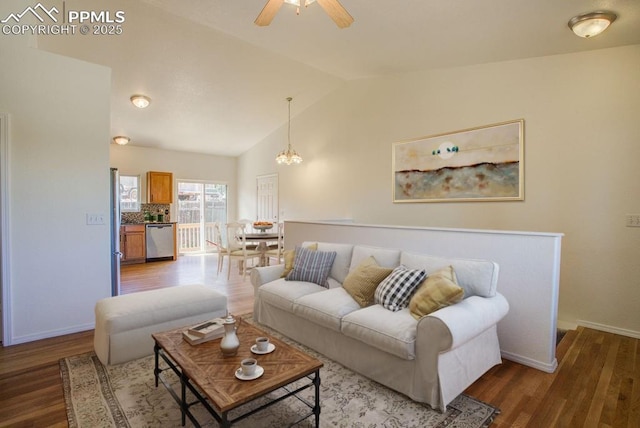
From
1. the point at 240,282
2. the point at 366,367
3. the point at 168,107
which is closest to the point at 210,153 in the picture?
the point at 168,107

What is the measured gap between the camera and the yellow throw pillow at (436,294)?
7.02ft

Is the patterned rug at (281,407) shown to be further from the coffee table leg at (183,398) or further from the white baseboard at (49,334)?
the white baseboard at (49,334)

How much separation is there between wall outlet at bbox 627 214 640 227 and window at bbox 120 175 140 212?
8303 millimetres

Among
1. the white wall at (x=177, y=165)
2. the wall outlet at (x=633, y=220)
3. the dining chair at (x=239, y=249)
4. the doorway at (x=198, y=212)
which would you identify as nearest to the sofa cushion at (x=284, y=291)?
the dining chair at (x=239, y=249)

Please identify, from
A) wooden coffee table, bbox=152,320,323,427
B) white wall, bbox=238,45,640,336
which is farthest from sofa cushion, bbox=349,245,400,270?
white wall, bbox=238,45,640,336

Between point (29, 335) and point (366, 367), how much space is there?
3.14 meters

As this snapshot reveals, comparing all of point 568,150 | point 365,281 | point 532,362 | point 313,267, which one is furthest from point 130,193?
point 568,150

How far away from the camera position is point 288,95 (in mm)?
5598

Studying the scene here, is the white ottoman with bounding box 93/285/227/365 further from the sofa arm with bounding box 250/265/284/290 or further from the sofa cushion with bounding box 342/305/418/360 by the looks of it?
the sofa cushion with bounding box 342/305/418/360

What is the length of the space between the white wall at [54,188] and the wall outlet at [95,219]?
0.04m

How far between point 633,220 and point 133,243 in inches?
312

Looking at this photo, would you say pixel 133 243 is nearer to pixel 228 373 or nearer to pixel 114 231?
pixel 114 231

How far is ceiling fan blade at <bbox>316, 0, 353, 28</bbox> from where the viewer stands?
6.77ft

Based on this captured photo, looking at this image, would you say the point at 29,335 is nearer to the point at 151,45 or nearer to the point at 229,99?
the point at 151,45
